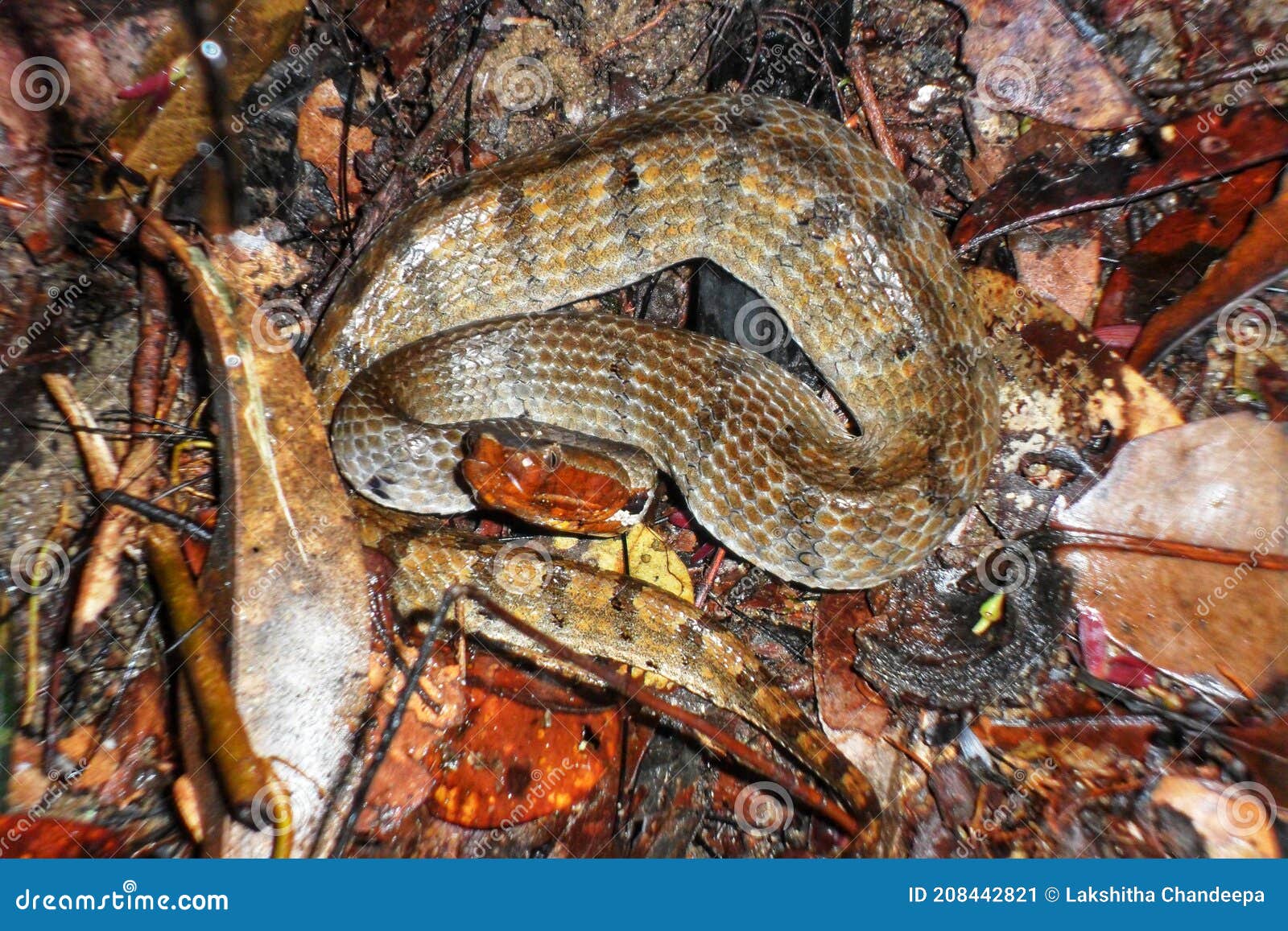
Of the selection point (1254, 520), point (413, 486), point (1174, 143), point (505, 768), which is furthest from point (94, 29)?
point (1254, 520)

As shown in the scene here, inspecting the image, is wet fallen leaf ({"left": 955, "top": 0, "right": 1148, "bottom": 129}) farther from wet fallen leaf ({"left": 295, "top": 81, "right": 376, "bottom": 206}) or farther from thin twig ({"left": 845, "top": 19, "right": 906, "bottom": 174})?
wet fallen leaf ({"left": 295, "top": 81, "right": 376, "bottom": 206})

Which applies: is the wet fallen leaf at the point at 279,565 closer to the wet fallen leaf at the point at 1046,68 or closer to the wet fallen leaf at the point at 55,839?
the wet fallen leaf at the point at 55,839

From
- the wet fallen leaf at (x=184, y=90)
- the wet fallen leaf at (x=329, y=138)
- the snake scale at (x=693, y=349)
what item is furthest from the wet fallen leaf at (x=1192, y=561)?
the wet fallen leaf at (x=184, y=90)

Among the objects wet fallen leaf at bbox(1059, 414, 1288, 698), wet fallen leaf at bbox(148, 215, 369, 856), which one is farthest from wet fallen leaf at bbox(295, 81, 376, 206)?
wet fallen leaf at bbox(1059, 414, 1288, 698)

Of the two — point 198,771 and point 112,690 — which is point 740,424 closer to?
point 198,771

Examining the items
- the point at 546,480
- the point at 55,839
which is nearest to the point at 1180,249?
the point at 546,480

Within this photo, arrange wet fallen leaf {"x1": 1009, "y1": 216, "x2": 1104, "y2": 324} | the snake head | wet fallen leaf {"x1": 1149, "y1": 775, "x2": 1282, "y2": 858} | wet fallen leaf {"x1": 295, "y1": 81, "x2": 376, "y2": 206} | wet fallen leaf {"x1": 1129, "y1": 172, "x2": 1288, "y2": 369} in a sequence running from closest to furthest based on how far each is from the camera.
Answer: wet fallen leaf {"x1": 1149, "y1": 775, "x2": 1282, "y2": 858} < the snake head < wet fallen leaf {"x1": 1129, "y1": 172, "x2": 1288, "y2": 369} < wet fallen leaf {"x1": 1009, "y1": 216, "x2": 1104, "y2": 324} < wet fallen leaf {"x1": 295, "y1": 81, "x2": 376, "y2": 206}
